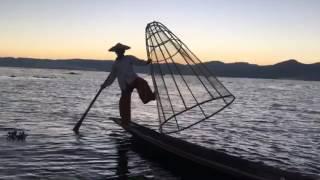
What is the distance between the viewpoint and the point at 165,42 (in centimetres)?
1614

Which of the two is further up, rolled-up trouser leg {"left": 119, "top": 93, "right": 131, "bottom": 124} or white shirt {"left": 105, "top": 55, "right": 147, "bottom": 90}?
white shirt {"left": 105, "top": 55, "right": 147, "bottom": 90}

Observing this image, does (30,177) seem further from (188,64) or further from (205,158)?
(188,64)

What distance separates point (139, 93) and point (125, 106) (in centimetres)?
115

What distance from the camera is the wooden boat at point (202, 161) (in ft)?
38.1

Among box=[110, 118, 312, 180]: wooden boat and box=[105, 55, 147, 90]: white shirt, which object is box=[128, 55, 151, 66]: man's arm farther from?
box=[110, 118, 312, 180]: wooden boat

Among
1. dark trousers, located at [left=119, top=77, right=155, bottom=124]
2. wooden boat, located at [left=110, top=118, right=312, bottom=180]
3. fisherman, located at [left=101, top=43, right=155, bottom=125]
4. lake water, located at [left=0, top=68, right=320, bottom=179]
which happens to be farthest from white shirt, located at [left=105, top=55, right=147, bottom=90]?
lake water, located at [left=0, top=68, right=320, bottom=179]

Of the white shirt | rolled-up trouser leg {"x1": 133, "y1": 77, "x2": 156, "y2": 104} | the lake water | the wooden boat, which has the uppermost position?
the white shirt

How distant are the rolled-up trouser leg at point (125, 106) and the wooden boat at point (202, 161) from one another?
1.00 feet

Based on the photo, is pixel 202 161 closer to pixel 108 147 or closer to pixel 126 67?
pixel 126 67

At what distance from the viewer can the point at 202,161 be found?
13.1 m

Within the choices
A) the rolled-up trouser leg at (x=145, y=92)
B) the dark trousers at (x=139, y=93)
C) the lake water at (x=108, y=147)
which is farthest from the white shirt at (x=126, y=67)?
the lake water at (x=108, y=147)

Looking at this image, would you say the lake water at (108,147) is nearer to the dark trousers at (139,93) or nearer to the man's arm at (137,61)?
the dark trousers at (139,93)

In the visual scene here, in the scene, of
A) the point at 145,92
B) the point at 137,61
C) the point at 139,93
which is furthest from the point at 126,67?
the point at 145,92

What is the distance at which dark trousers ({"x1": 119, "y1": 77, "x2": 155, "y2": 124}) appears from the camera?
16422 millimetres
